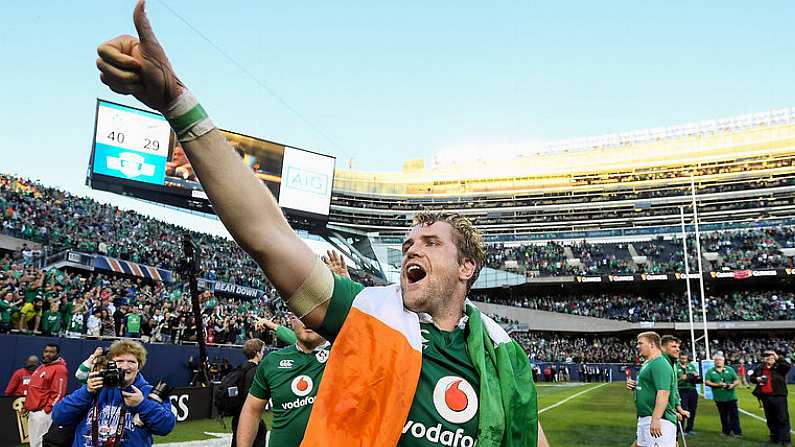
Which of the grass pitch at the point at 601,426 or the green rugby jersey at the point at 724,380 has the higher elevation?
the green rugby jersey at the point at 724,380

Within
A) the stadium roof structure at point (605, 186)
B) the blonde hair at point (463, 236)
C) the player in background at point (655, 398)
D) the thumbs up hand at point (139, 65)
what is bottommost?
the player in background at point (655, 398)

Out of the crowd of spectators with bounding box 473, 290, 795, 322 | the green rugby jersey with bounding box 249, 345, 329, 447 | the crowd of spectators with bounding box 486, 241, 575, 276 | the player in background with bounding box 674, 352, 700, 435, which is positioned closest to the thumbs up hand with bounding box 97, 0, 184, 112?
the green rugby jersey with bounding box 249, 345, 329, 447

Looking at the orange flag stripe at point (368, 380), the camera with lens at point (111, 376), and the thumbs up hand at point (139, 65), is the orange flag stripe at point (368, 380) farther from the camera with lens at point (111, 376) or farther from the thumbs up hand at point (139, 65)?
the camera with lens at point (111, 376)

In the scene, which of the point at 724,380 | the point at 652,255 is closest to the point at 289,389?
the point at 724,380

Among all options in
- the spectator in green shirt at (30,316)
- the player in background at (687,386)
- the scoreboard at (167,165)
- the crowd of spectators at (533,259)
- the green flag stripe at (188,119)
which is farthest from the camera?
the crowd of spectators at (533,259)

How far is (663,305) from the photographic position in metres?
54.1

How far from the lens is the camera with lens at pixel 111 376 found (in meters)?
4.53

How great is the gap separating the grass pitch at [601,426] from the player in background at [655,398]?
4982 mm

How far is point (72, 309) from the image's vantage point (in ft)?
52.0

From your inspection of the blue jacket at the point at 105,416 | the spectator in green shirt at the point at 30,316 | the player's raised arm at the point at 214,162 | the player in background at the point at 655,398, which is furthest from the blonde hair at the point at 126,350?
the spectator in green shirt at the point at 30,316

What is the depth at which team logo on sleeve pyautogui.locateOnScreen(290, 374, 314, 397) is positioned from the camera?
15.1 ft

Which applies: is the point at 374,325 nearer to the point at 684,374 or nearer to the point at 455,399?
the point at 455,399

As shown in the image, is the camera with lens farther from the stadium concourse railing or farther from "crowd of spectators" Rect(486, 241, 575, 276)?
"crowd of spectators" Rect(486, 241, 575, 276)

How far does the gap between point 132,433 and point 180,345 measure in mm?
14457
